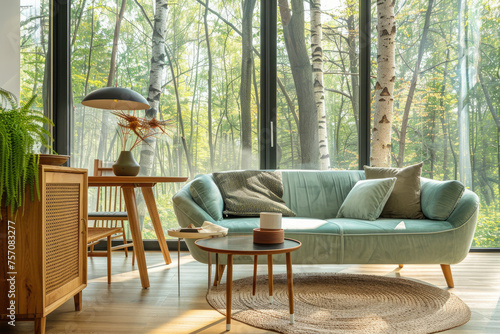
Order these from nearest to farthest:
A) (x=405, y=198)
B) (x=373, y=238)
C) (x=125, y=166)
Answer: (x=373, y=238), (x=125, y=166), (x=405, y=198)

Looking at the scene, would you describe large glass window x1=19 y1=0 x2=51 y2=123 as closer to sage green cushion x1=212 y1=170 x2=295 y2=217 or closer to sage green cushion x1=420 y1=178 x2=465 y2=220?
sage green cushion x1=212 y1=170 x2=295 y2=217

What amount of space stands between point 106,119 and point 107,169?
657mm

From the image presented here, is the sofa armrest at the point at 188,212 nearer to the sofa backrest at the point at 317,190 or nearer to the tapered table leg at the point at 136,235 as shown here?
the tapered table leg at the point at 136,235

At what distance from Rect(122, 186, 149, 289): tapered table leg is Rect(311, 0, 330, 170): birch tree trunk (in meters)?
2.01

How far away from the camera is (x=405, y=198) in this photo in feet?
10.1

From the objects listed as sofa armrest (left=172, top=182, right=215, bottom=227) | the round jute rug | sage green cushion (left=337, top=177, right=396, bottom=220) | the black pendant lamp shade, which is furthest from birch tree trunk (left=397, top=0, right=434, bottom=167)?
the black pendant lamp shade

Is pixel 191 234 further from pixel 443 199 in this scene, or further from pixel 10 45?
pixel 10 45

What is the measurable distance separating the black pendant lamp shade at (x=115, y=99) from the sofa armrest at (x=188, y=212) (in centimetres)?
89

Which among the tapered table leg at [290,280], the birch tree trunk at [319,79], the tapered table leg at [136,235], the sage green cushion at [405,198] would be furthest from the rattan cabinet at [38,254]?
the birch tree trunk at [319,79]

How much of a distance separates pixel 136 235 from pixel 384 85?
275cm

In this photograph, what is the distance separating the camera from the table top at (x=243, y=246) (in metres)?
1.85

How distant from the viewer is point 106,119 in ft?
13.4

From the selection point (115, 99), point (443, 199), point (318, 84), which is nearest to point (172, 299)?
point (115, 99)

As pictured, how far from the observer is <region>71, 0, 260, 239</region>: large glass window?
13.4 ft
